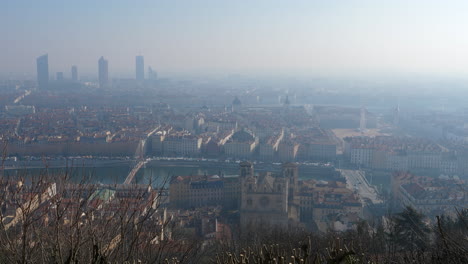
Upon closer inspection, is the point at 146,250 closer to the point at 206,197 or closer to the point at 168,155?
the point at 206,197

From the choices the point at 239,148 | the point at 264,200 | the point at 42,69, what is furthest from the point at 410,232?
the point at 42,69

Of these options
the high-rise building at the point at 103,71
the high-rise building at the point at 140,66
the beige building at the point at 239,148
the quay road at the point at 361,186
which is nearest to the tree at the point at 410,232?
the quay road at the point at 361,186

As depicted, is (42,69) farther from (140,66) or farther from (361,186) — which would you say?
(361,186)

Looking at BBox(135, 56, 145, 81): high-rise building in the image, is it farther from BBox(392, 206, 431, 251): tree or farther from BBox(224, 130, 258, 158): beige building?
BBox(392, 206, 431, 251): tree

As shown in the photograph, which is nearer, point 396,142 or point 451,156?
point 451,156

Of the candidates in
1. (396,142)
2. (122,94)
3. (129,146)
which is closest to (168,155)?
(129,146)

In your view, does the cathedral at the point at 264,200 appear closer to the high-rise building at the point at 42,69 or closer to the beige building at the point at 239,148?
the beige building at the point at 239,148

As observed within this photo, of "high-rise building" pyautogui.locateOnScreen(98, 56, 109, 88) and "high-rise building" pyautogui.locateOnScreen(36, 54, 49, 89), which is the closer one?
"high-rise building" pyautogui.locateOnScreen(36, 54, 49, 89)

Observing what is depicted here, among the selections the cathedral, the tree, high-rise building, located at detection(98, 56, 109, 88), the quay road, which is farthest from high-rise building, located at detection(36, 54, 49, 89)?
the tree
